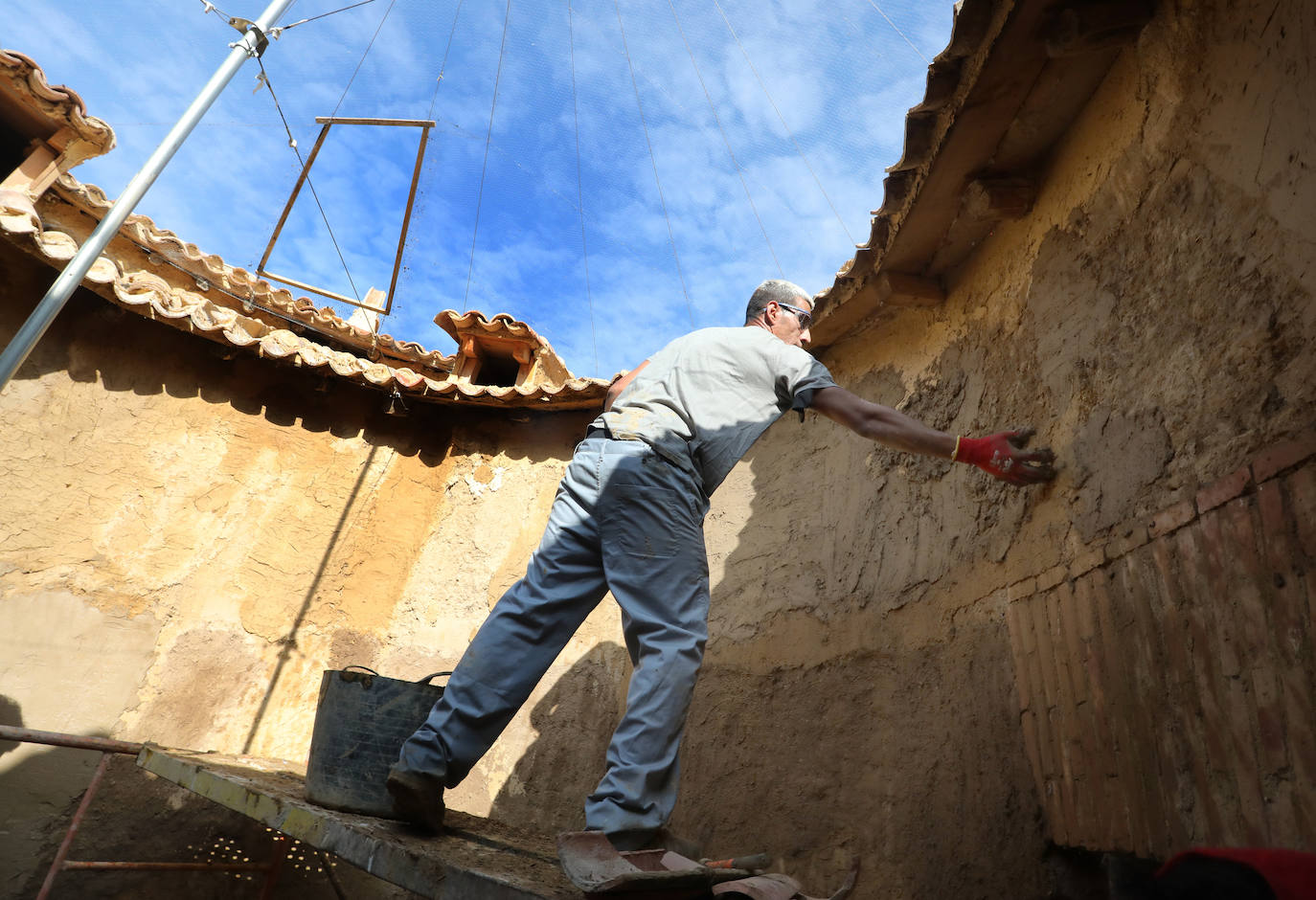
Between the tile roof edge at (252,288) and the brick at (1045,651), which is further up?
the tile roof edge at (252,288)

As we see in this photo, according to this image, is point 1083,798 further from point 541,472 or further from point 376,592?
point 376,592

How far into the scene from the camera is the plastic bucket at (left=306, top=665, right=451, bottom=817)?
7.20ft

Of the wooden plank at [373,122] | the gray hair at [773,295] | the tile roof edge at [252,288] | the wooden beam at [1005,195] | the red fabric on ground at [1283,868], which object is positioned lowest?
the red fabric on ground at [1283,868]

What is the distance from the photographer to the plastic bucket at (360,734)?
→ 2193mm

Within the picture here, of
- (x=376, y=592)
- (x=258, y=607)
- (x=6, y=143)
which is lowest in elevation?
(x=258, y=607)

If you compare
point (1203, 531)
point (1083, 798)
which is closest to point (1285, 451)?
point (1203, 531)

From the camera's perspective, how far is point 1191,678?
148cm

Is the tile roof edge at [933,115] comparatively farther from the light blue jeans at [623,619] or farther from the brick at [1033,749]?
the brick at [1033,749]

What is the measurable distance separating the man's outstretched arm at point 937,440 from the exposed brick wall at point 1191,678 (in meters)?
0.29

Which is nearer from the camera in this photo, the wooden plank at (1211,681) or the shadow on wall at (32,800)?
the wooden plank at (1211,681)

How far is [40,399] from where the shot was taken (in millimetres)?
4129

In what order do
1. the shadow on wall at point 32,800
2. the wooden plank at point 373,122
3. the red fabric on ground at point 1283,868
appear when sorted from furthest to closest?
the wooden plank at point 373,122 < the shadow on wall at point 32,800 < the red fabric on ground at point 1283,868

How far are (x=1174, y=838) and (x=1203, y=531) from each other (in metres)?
0.59

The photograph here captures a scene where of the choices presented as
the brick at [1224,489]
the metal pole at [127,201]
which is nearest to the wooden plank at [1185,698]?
the brick at [1224,489]
